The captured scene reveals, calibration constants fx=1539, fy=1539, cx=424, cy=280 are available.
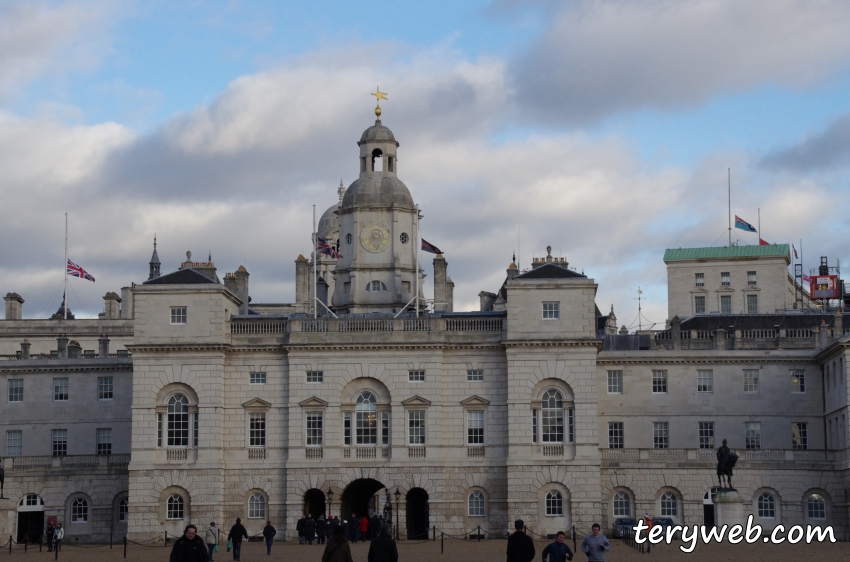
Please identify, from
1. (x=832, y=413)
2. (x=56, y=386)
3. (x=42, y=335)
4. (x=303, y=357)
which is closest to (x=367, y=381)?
(x=303, y=357)

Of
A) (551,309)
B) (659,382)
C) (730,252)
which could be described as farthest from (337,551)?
(730,252)

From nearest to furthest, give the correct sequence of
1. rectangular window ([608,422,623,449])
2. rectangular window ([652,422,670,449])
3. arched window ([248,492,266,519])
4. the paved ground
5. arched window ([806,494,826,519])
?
the paved ground
arched window ([248,492,266,519])
arched window ([806,494,826,519])
rectangular window ([652,422,670,449])
rectangular window ([608,422,623,449])

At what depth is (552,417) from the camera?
246ft

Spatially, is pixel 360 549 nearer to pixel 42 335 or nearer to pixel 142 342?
pixel 142 342

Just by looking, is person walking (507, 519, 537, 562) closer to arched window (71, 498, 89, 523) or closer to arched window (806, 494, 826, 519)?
arched window (806, 494, 826, 519)

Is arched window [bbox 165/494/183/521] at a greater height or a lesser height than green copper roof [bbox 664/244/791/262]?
lesser

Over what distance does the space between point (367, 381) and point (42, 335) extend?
47.4 metres

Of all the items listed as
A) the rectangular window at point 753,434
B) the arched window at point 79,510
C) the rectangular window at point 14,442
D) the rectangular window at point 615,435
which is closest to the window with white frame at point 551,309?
the rectangular window at point 615,435

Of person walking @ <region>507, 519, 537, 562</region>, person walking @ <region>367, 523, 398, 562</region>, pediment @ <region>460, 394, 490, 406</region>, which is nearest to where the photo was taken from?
person walking @ <region>367, 523, 398, 562</region>

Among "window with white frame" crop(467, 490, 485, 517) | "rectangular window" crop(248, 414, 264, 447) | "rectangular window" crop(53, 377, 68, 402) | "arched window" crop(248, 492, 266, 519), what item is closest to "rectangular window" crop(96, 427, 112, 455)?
"rectangular window" crop(53, 377, 68, 402)

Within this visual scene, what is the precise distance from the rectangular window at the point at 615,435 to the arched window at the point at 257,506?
62.3ft

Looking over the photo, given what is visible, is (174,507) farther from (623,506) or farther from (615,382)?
(615,382)

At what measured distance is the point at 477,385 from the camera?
76.1 metres

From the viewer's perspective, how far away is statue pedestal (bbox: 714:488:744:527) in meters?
62.4
